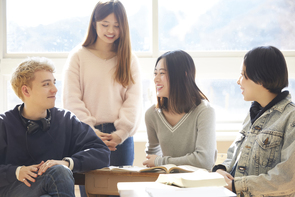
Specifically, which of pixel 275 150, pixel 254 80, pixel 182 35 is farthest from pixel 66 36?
pixel 275 150

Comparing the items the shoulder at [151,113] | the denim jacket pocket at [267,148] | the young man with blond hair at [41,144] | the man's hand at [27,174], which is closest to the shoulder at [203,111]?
the shoulder at [151,113]

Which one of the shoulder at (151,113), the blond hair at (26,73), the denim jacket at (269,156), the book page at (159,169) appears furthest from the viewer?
the shoulder at (151,113)

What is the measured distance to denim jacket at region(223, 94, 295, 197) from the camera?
1.18 m

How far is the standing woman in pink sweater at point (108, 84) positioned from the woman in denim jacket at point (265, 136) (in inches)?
25.6

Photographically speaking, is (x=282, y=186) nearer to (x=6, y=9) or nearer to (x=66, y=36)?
(x=66, y=36)

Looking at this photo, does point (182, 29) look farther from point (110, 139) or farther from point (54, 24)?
point (110, 139)

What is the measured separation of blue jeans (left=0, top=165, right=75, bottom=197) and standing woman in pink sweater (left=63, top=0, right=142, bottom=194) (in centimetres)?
59

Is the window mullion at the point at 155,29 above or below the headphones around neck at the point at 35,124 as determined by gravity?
above

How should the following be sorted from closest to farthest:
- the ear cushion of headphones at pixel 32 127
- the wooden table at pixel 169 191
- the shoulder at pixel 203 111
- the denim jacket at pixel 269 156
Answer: the wooden table at pixel 169 191
the denim jacket at pixel 269 156
the ear cushion of headphones at pixel 32 127
the shoulder at pixel 203 111

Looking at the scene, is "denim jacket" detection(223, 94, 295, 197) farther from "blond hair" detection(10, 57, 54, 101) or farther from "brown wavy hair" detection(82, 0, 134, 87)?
"blond hair" detection(10, 57, 54, 101)

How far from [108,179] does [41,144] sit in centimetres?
36

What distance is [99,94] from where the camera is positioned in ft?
6.28

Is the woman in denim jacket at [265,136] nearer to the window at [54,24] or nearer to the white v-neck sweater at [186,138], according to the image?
the white v-neck sweater at [186,138]

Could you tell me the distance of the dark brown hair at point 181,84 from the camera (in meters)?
1.77
